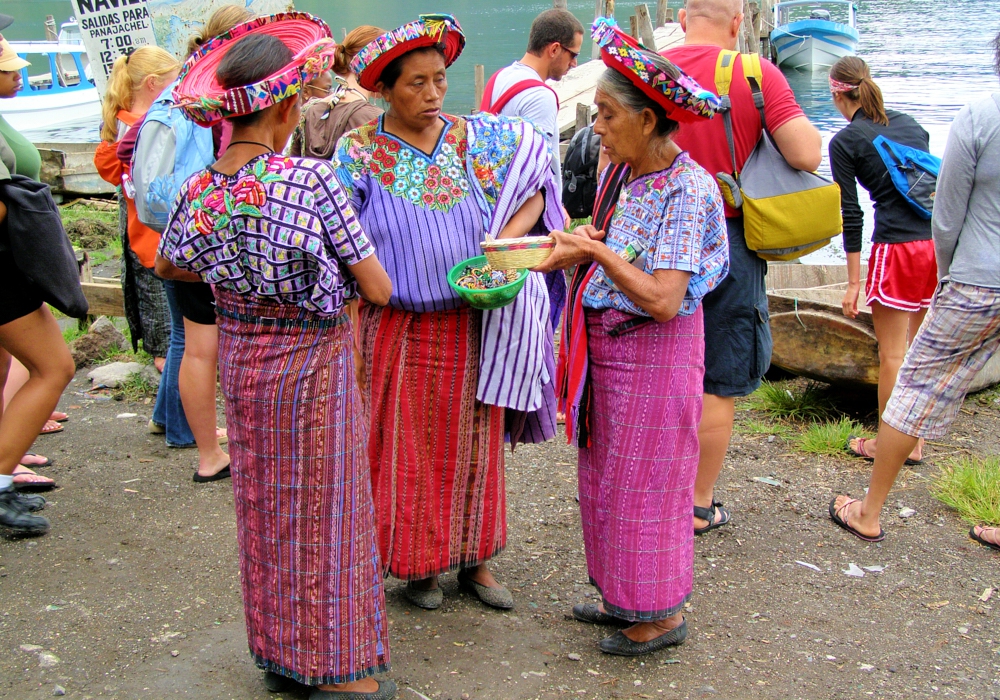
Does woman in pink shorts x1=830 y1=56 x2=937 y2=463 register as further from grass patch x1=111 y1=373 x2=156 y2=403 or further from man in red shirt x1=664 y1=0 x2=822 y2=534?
grass patch x1=111 y1=373 x2=156 y2=403

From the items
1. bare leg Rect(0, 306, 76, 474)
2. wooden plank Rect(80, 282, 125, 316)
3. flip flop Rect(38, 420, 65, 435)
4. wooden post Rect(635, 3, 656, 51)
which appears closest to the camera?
bare leg Rect(0, 306, 76, 474)

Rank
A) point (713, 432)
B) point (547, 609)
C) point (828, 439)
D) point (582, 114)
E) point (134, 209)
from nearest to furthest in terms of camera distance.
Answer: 1. point (547, 609)
2. point (713, 432)
3. point (134, 209)
4. point (828, 439)
5. point (582, 114)

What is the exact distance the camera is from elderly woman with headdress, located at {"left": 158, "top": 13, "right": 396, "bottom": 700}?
2455mm

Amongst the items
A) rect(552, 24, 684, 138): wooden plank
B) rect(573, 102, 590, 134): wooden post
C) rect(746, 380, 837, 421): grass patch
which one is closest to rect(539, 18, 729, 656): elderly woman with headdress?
rect(746, 380, 837, 421): grass patch

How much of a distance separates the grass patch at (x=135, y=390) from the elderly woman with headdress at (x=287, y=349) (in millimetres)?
3110

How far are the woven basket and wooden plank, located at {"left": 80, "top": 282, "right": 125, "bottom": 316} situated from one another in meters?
4.25

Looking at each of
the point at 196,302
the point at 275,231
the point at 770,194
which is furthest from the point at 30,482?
the point at 770,194

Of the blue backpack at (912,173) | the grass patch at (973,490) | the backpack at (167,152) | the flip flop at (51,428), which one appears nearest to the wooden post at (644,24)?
the blue backpack at (912,173)

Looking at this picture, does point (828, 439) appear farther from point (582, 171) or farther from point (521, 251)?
point (521, 251)

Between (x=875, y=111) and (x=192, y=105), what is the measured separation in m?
3.55

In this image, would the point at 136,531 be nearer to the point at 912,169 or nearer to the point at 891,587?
the point at 891,587

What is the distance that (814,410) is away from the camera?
17.7 feet

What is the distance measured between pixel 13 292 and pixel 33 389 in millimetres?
435

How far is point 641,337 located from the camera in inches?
114
